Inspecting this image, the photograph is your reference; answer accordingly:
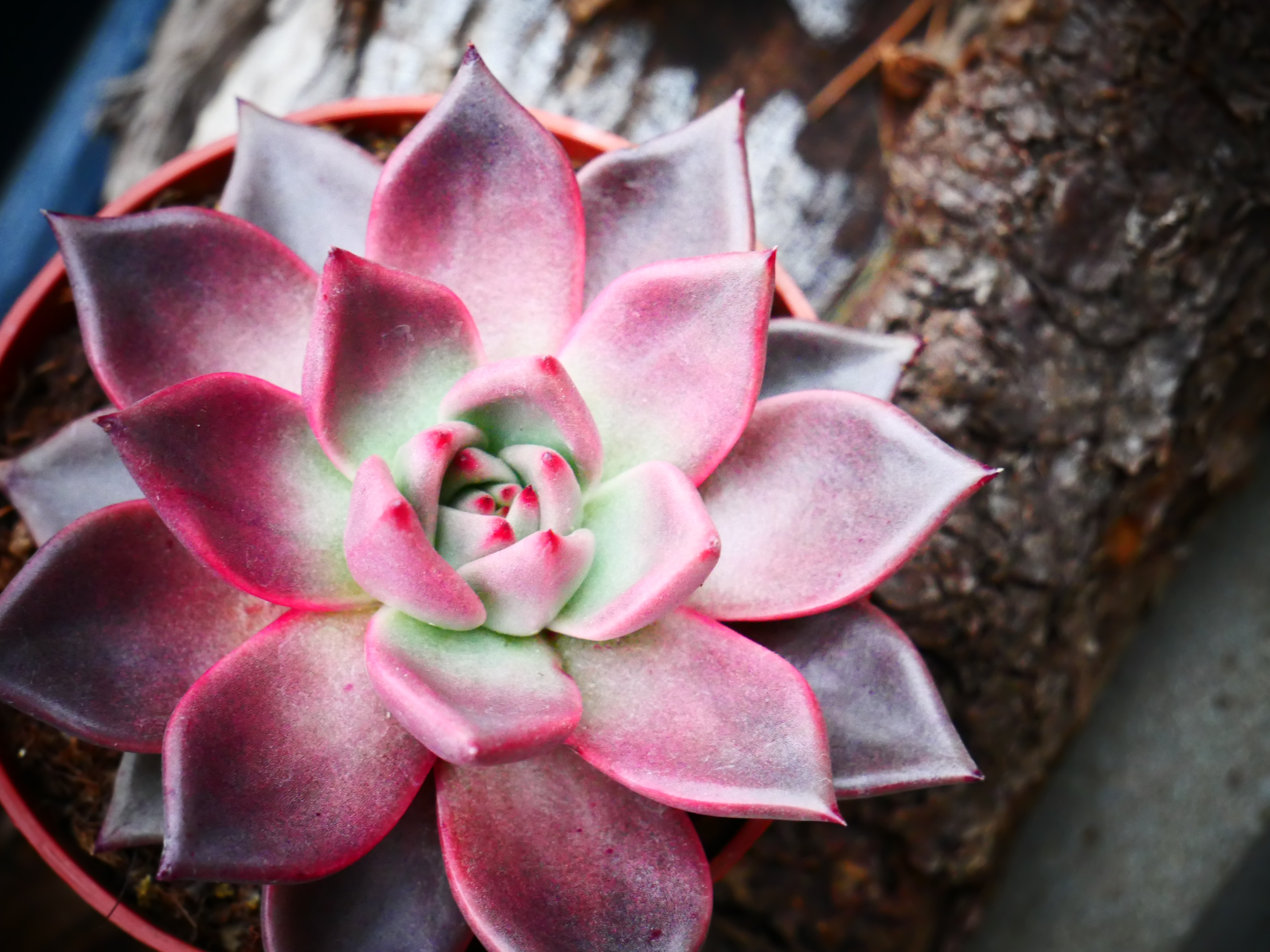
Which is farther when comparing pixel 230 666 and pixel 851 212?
pixel 851 212

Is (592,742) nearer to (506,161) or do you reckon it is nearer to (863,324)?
(506,161)

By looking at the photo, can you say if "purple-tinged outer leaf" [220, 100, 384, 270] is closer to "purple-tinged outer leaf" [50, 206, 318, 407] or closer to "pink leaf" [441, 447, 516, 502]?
"purple-tinged outer leaf" [50, 206, 318, 407]

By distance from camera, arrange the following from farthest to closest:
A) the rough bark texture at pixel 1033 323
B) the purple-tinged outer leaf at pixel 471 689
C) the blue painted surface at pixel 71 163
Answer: the blue painted surface at pixel 71 163 → the rough bark texture at pixel 1033 323 → the purple-tinged outer leaf at pixel 471 689

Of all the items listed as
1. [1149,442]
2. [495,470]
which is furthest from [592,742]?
[1149,442]

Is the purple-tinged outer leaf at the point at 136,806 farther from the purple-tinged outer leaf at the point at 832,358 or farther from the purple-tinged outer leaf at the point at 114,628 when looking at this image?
the purple-tinged outer leaf at the point at 832,358

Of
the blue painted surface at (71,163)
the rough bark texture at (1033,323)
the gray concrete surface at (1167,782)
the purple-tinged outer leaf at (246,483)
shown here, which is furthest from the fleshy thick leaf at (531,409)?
the gray concrete surface at (1167,782)

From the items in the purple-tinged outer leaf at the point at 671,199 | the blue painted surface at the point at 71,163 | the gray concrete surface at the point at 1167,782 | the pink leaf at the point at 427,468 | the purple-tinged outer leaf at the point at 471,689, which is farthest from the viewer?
the gray concrete surface at the point at 1167,782
